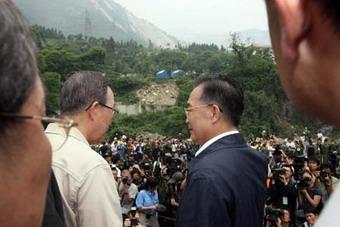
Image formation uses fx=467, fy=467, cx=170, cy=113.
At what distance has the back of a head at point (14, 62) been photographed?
0.75 metres

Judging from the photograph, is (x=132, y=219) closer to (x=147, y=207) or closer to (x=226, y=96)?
(x=147, y=207)

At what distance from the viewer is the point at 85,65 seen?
49906 millimetres

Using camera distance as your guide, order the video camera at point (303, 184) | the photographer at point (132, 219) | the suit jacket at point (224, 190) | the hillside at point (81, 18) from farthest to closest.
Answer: the hillside at point (81, 18), the video camera at point (303, 184), the photographer at point (132, 219), the suit jacket at point (224, 190)

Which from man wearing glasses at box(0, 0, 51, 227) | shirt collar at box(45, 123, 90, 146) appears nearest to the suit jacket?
shirt collar at box(45, 123, 90, 146)

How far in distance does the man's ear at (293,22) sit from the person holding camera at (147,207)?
5214 mm

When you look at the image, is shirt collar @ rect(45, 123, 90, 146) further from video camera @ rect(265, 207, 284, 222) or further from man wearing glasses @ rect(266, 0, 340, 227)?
video camera @ rect(265, 207, 284, 222)

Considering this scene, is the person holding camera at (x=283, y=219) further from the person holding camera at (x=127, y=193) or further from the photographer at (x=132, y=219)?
the person holding camera at (x=127, y=193)

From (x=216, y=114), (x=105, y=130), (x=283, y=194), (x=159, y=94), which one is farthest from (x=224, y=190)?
(x=159, y=94)

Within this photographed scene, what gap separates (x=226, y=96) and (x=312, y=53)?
1581mm

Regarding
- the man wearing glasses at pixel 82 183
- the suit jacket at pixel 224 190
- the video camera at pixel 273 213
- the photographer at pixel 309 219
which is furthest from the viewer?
the video camera at pixel 273 213

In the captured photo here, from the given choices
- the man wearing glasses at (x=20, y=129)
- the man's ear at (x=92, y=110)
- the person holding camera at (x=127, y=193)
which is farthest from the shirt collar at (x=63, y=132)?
the person holding camera at (x=127, y=193)

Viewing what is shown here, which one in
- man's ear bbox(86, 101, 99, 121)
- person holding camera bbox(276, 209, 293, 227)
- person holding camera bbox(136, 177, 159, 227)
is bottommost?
person holding camera bbox(136, 177, 159, 227)

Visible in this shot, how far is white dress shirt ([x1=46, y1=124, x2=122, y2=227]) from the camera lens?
159 cm

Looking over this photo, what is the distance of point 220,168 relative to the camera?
5.86 ft
